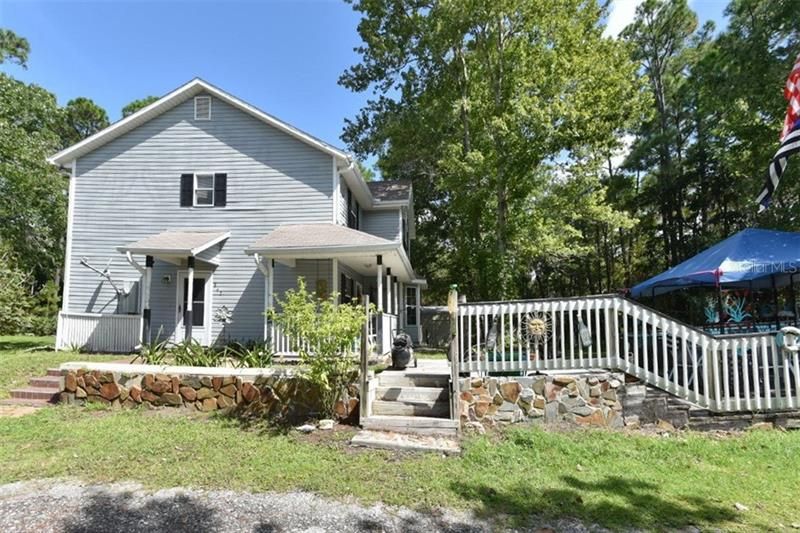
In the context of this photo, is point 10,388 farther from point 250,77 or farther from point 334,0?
point 334,0

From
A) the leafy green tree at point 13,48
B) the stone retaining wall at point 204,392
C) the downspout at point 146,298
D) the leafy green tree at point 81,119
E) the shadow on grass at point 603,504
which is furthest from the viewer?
the leafy green tree at point 81,119

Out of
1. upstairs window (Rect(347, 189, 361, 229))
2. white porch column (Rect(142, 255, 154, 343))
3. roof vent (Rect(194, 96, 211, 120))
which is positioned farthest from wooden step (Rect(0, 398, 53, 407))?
roof vent (Rect(194, 96, 211, 120))

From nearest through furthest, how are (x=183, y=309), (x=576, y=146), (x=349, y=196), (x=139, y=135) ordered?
(x=183, y=309), (x=139, y=135), (x=349, y=196), (x=576, y=146)

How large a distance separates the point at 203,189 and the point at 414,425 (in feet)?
34.4

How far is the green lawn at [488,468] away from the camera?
3896mm

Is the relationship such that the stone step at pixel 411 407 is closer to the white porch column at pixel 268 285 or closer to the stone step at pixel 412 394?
the stone step at pixel 412 394

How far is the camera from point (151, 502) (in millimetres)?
3912

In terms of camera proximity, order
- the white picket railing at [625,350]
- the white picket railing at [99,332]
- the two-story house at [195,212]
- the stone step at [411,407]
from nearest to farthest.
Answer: the white picket railing at [625,350], the stone step at [411,407], the white picket railing at [99,332], the two-story house at [195,212]

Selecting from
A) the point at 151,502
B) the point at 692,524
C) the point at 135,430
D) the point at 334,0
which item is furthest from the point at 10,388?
the point at 334,0

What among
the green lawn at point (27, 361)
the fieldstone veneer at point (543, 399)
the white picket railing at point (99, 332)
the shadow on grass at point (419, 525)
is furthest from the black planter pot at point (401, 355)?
the white picket railing at point (99, 332)

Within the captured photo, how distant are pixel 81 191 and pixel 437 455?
13.6 meters

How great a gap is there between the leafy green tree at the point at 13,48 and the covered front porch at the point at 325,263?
743 inches

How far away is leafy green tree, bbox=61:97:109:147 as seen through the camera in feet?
97.3

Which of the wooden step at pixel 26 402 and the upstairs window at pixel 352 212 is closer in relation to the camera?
the wooden step at pixel 26 402
